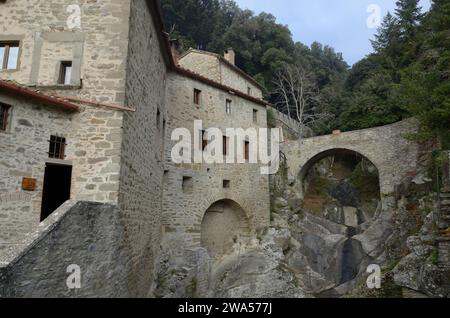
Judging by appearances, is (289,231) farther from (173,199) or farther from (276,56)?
(276,56)

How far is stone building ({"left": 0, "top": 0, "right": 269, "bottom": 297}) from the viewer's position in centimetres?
612

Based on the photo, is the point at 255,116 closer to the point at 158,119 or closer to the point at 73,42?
the point at 158,119

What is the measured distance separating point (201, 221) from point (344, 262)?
28.3 feet

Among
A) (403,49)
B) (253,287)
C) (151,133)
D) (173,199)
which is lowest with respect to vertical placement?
(253,287)

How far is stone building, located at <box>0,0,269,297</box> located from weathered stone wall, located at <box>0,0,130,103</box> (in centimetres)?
3

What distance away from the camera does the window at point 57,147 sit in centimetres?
807

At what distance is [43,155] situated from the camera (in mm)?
7930

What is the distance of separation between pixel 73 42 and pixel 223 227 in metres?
10.9

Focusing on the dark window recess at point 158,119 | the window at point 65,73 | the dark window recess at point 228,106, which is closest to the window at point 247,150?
the dark window recess at point 228,106

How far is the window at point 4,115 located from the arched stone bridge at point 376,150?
57.4 ft

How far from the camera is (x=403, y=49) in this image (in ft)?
95.0

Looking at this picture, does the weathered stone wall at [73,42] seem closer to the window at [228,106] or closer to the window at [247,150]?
the window at [228,106]
